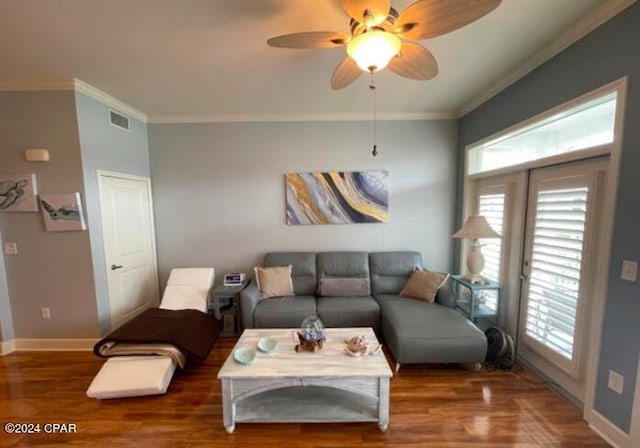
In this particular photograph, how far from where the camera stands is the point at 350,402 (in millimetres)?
1950

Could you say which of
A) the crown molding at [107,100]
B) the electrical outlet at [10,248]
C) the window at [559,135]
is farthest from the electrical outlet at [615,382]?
the electrical outlet at [10,248]

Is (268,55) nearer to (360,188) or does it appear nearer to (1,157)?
(360,188)

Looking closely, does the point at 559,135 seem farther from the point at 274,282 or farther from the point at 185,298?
the point at 185,298

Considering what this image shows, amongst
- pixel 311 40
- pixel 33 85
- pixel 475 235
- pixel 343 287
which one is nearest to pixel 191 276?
pixel 343 287

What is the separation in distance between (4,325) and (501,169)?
17.6ft

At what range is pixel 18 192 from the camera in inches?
102

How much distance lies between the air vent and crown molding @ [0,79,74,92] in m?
0.44

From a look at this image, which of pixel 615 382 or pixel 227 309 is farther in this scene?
pixel 227 309

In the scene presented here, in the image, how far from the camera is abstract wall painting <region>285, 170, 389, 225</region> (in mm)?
3527

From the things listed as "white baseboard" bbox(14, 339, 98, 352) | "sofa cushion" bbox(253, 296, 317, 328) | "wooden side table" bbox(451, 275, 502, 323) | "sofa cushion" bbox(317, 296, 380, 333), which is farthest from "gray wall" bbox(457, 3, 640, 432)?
"white baseboard" bbox(14, 339, 98, 352)

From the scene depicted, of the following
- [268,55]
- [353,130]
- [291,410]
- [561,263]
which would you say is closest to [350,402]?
[291,410]

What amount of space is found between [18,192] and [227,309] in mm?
2364

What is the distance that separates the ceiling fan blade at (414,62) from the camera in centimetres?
152

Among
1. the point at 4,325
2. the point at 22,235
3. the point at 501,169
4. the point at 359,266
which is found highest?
the point at 501,169
